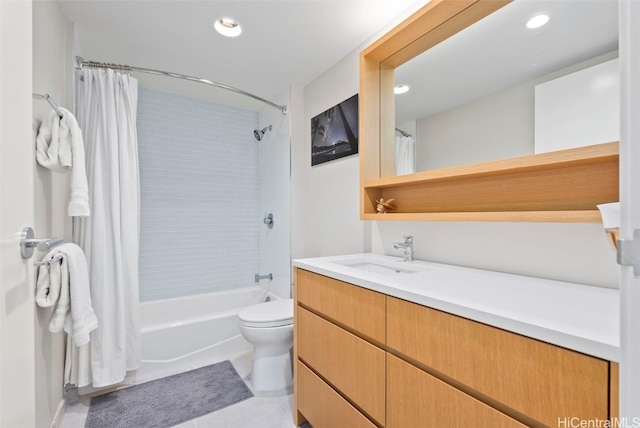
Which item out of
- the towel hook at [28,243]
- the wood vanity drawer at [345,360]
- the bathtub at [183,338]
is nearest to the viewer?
the towel hook at [28,243]

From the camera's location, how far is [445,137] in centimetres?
145

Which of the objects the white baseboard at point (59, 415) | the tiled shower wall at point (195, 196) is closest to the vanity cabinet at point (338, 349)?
the white baseboard at point (59, 415)

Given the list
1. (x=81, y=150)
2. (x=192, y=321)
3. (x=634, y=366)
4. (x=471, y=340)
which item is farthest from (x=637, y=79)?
(x=192, y=321)

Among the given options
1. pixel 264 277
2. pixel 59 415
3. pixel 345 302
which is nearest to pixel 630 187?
pixel 345 302

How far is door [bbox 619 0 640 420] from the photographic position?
0.45 meters

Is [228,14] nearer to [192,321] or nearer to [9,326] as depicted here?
[9,326]

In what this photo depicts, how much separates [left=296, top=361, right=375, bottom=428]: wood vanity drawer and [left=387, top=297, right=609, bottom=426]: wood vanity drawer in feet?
1.52

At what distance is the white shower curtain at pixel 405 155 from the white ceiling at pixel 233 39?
0.71 m

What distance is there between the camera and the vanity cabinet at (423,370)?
2.06ft

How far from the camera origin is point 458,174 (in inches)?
50.4

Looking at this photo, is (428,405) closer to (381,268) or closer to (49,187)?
(381,268)

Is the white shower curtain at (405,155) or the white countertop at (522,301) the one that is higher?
the white shower curtain at (405,155)

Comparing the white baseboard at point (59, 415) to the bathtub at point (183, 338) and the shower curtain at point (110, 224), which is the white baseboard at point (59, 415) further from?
the bathtub at point (183, 338)

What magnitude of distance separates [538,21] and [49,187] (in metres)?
2.32
